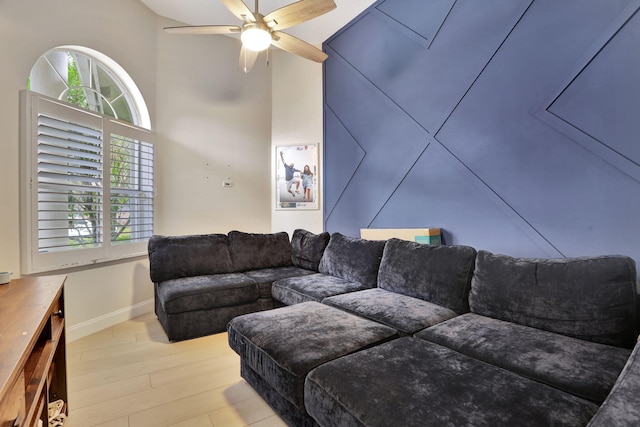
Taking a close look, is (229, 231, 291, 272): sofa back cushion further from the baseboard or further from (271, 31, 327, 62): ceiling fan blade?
(271, 31, 327, 62): ceiling fan blade

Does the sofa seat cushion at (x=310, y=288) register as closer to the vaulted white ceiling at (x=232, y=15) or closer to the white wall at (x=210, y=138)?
the white wall at (x=210, y=138)

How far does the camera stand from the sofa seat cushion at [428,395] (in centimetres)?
103

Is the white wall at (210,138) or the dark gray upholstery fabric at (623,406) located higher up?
the white wall at (210,138)

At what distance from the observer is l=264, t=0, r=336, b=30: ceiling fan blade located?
6.97ft

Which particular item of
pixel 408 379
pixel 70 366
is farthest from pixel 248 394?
pixel 70 366

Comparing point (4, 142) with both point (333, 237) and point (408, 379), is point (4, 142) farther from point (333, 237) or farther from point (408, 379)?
point (408, 379)

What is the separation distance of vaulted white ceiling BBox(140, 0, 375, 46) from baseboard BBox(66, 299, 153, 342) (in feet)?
10.9

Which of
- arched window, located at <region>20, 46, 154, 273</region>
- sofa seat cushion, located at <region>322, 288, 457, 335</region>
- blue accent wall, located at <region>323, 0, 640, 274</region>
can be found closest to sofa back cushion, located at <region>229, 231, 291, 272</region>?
blue accent wall, located at <region>323, 0, 640, 274</region>

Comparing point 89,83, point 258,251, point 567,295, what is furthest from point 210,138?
point 567,295

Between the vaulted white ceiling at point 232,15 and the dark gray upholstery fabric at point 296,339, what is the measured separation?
129 inches

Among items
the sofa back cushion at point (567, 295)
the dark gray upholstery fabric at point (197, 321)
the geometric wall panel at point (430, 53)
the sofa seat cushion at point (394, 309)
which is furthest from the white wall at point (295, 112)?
the sofa back cushion at point (567, 295)

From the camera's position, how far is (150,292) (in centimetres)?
360

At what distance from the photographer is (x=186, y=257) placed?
3250mm

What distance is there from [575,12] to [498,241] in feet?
5.33
